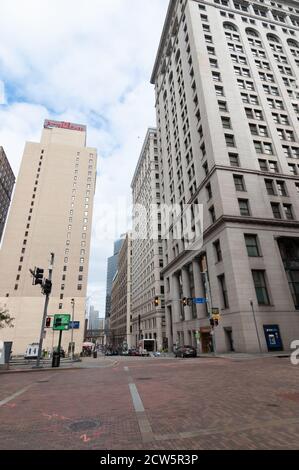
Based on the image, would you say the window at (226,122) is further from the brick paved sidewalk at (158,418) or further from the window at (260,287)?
the brick paved sidewalk at (158,418)

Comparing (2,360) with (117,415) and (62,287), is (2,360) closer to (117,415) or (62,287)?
(117,415)

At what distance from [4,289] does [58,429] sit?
75.9 metres

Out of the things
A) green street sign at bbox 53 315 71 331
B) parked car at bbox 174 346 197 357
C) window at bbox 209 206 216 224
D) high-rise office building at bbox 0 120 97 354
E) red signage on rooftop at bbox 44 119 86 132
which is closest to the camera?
green street sign at bbox 53 315 71 331

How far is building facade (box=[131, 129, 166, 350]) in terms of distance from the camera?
74250 mm

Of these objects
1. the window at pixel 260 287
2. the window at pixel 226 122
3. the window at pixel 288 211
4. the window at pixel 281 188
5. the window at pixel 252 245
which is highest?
the window at pixel 226 122

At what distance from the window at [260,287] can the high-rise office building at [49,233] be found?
51171 millimetres

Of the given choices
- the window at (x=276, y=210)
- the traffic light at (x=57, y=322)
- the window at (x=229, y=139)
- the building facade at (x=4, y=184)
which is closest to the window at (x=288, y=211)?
the window at (x=276, y=210)

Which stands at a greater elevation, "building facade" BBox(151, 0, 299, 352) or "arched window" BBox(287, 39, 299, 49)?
"arched window" BBox(287, 39, 299, 49)

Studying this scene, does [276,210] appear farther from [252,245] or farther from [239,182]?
[252,245]

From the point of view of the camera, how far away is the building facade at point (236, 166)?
32000 millimetres

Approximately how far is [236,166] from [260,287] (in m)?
17.4

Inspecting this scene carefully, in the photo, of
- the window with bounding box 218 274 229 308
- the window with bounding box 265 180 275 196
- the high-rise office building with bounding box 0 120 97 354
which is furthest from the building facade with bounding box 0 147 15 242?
the window with bounding box 218 274 229 308

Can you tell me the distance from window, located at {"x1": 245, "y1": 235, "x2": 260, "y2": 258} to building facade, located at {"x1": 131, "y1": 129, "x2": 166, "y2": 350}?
120 ft

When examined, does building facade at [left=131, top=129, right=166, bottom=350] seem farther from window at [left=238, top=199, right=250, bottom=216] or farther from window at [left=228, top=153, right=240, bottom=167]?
window at [left=228, top=153, right=240, bottom=167]
